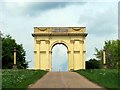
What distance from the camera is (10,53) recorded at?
75688mm

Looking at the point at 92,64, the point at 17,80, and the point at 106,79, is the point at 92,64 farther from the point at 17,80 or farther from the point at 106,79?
the point at 17,80

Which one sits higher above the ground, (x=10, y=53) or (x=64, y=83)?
(x=10, y=53)

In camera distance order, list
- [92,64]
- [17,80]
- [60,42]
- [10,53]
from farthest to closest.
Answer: [92,64]
[10,53]
[60,42]
[17,80]

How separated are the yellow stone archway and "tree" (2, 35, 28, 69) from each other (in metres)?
4.64

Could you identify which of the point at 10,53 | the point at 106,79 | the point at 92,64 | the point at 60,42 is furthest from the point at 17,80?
the point at 92,64

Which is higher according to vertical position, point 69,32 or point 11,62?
point 69,32

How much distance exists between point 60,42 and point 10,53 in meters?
9.12

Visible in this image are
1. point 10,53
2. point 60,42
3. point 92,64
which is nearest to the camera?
point 60,42

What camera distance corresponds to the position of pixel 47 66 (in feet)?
243

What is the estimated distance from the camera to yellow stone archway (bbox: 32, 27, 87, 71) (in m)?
74.4

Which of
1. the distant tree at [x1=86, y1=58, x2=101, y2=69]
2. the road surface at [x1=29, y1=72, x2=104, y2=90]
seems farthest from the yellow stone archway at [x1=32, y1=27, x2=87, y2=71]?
the road surface at [x1=29, y1=72, x2=104, y2=90]

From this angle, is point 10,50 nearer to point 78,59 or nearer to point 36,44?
point 36,44

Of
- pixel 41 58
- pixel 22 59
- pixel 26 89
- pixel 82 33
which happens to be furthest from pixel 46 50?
pixel 26 89

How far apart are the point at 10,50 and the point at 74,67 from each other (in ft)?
39.4
